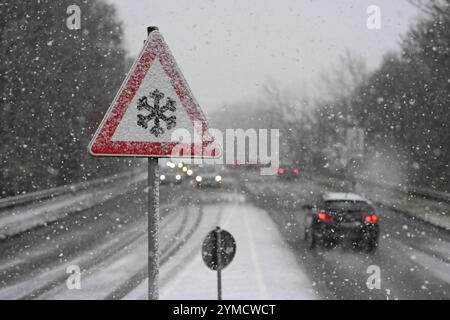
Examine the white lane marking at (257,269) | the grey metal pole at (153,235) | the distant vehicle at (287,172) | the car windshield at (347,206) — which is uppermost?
the grey metal pole at (153,235)

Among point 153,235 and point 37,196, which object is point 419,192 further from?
point 153,235

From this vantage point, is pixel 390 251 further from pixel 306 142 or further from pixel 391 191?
pixel 306 142

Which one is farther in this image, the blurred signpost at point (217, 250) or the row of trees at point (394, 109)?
the row of trees at point (394, 109)

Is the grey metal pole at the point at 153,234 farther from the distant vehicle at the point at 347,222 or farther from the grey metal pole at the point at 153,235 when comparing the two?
the distant vehicle at the point at 347,222

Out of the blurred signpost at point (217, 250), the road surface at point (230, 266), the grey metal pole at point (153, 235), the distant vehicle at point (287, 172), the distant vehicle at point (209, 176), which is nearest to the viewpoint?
the grey metal pole at point (153, 235)

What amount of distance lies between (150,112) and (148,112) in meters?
0.01

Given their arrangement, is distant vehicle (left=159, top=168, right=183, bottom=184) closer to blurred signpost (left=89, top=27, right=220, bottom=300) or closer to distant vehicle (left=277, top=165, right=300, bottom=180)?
distant vehicle (left=277, top=165, right=300, bottom=180)

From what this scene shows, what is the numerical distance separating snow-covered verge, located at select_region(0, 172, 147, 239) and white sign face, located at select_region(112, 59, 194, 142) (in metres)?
14.5

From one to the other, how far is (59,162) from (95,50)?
27.0ft

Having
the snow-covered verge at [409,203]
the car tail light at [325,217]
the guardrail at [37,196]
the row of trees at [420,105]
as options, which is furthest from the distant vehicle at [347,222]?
the row of trees at [420,105]

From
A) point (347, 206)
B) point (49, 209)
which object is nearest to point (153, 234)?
point (347, 206)

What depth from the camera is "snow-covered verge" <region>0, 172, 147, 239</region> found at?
18797 mm

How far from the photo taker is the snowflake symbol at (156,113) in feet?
11.8
